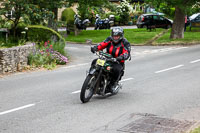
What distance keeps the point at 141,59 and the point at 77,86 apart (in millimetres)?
7824

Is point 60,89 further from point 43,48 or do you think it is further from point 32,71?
point 43,48

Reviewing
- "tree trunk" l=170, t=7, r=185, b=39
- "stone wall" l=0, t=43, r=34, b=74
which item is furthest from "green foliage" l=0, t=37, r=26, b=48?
"tree trunk" l=170, t=7, r=185, b=39

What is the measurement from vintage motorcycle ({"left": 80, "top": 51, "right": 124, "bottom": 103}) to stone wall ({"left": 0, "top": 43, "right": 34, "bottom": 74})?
17.6ft

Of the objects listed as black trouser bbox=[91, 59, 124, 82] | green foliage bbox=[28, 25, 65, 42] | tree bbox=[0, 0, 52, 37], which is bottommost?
black trouser bbox=[91, 59, 124, 82]

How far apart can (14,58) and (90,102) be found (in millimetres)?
6101

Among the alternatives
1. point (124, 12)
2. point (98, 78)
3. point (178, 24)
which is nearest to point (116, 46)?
point (98, 78)

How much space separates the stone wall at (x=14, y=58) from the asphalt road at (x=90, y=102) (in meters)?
0.45

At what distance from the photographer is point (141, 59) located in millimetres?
19266

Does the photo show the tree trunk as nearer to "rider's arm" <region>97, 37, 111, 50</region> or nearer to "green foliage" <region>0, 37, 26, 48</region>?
"green foliage" <region>0, 37, 26, 48</region>

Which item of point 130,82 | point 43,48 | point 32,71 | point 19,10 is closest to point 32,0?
point 19,10

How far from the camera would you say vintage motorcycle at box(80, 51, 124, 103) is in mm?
9180

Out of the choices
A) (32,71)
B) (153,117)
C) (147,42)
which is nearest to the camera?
(153,117)

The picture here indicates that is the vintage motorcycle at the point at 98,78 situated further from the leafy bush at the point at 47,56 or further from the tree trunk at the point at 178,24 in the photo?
the tree trunk at the point at 178,24

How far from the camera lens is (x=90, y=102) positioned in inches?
375
